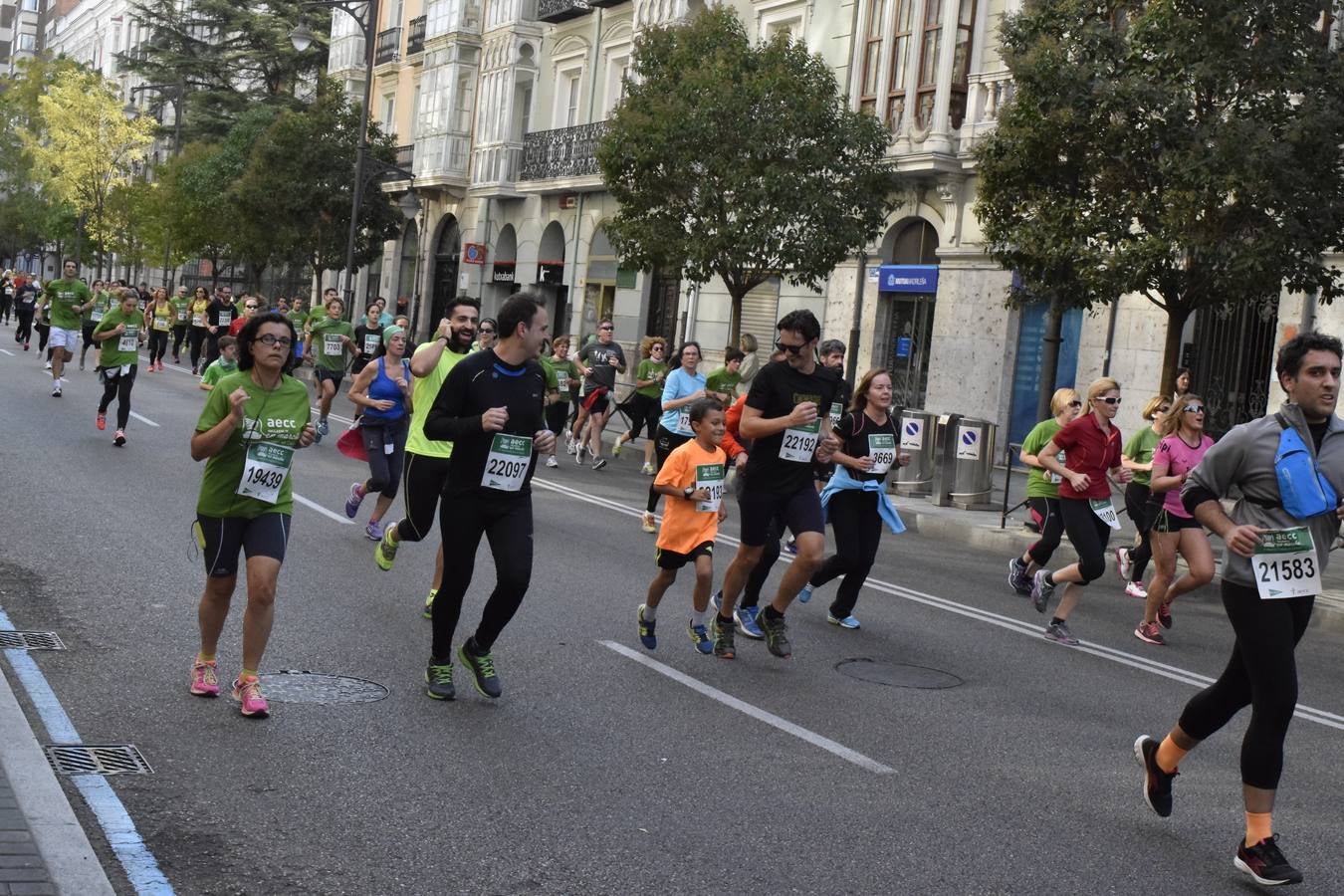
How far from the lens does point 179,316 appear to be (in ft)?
117

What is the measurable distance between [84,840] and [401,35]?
4754 centimetres

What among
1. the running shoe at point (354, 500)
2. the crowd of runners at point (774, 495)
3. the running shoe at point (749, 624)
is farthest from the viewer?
the running shoe at point (354, 500)

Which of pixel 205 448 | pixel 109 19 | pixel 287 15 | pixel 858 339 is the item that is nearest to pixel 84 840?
pixel 205 448

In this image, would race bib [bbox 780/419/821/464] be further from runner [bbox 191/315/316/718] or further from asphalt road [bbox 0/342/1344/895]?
runner [bbox 191/315/316/718]

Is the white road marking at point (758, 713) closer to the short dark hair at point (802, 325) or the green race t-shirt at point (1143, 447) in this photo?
the short dark hair at point (802, 325)

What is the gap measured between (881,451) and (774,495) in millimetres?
1201

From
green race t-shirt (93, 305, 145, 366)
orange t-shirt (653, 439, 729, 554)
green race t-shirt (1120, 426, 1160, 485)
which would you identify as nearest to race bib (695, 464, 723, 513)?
orange t-shirt (653, 439, 729, 554)

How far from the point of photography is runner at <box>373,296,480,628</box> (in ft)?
31.7

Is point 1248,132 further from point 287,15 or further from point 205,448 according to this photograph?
point 287,15

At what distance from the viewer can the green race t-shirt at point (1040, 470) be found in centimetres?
1105

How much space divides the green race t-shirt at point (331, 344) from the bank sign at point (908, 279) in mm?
11176

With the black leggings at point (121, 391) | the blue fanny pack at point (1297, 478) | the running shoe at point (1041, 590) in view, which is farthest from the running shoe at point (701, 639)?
the black leggings at point (121, 391)

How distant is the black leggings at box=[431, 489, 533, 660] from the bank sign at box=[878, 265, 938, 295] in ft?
68.5

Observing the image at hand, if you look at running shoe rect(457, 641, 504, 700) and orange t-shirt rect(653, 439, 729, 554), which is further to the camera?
orange t-shirt rect(653, 439, 729, 554)
